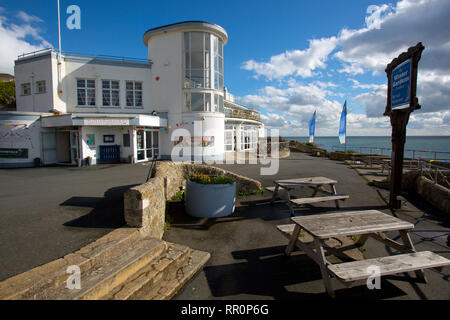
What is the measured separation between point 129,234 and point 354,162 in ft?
59.9

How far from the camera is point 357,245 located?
174 inches

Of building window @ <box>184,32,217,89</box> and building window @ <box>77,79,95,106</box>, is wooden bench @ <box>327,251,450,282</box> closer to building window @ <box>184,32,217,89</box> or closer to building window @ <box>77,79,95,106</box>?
building window @ <box>184,32,217,89</box>

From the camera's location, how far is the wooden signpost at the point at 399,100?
6.42 meters

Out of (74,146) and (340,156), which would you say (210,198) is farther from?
(340,156)

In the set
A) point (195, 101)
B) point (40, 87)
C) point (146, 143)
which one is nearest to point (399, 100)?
point (195, 101)

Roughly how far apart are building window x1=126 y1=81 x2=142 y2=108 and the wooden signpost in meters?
16.1

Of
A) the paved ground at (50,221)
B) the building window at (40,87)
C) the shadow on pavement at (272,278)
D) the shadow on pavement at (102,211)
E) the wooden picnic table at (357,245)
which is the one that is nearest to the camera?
the wooden picnic table at (357,245)

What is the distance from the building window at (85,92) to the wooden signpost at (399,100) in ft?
57.5

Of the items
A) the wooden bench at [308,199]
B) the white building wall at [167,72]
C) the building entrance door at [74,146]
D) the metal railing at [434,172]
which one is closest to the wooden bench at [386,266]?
the wooden bench at [308,199]

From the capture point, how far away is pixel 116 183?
8727 mm

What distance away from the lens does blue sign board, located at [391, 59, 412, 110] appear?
6.60m

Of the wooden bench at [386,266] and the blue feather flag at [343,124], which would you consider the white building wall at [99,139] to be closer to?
the wooden bench at [386,266]

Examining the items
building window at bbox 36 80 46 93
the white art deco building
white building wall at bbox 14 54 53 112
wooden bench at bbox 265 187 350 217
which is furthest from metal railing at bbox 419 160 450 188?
building window at bbox 36 80 46 93
